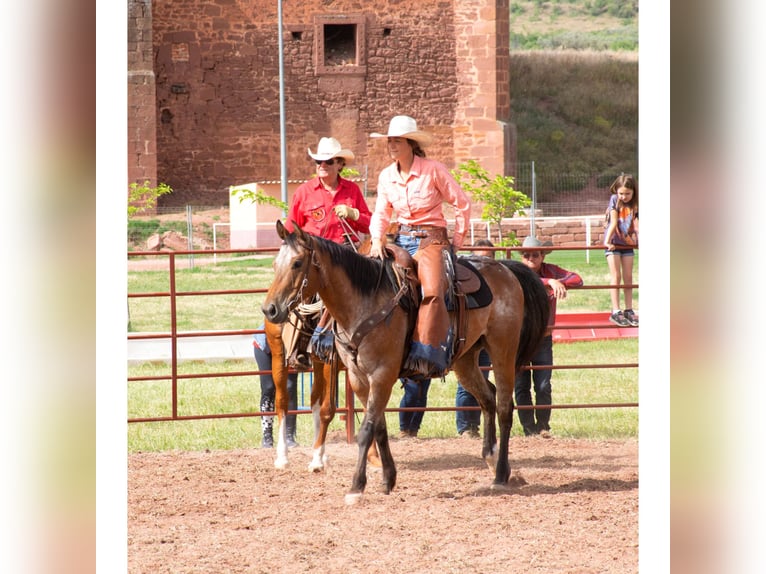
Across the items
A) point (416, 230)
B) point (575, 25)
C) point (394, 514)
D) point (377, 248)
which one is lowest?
point (394, 514)

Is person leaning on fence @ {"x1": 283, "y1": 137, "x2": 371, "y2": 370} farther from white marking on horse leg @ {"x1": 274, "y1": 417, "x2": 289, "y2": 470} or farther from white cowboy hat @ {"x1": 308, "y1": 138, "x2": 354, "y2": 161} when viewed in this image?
white marking on horse leg @ {"x1": 274, "y1": 417, "x2": 289, "y2": 470}

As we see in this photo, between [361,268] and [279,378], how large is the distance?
1423mm

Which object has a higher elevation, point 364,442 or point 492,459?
point 364,442

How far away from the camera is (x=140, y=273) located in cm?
2252

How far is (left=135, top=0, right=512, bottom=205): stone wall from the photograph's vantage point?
32.1 meters

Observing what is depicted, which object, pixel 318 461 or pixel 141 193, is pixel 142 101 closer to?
pixel 141 193

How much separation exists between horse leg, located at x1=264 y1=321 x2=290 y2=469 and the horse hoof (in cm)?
129

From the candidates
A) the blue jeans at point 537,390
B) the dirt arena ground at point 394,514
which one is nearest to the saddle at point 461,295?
the dirt arena ground at point 394,514

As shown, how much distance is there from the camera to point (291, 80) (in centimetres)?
3234

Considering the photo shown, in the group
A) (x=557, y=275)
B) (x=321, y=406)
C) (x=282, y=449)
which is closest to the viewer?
(x=321, y=406)

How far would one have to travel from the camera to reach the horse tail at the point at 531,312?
291 inches

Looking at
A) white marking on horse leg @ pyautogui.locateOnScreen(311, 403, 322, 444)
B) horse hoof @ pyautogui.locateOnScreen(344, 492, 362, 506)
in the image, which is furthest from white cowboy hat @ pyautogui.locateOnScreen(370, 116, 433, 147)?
horse hoof @ pyautogui.locateOnScreen(344, 492, 362, 506)

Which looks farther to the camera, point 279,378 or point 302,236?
point 279,378

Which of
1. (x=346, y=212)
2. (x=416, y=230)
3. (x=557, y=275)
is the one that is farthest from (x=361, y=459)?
(x=557, y=275)
